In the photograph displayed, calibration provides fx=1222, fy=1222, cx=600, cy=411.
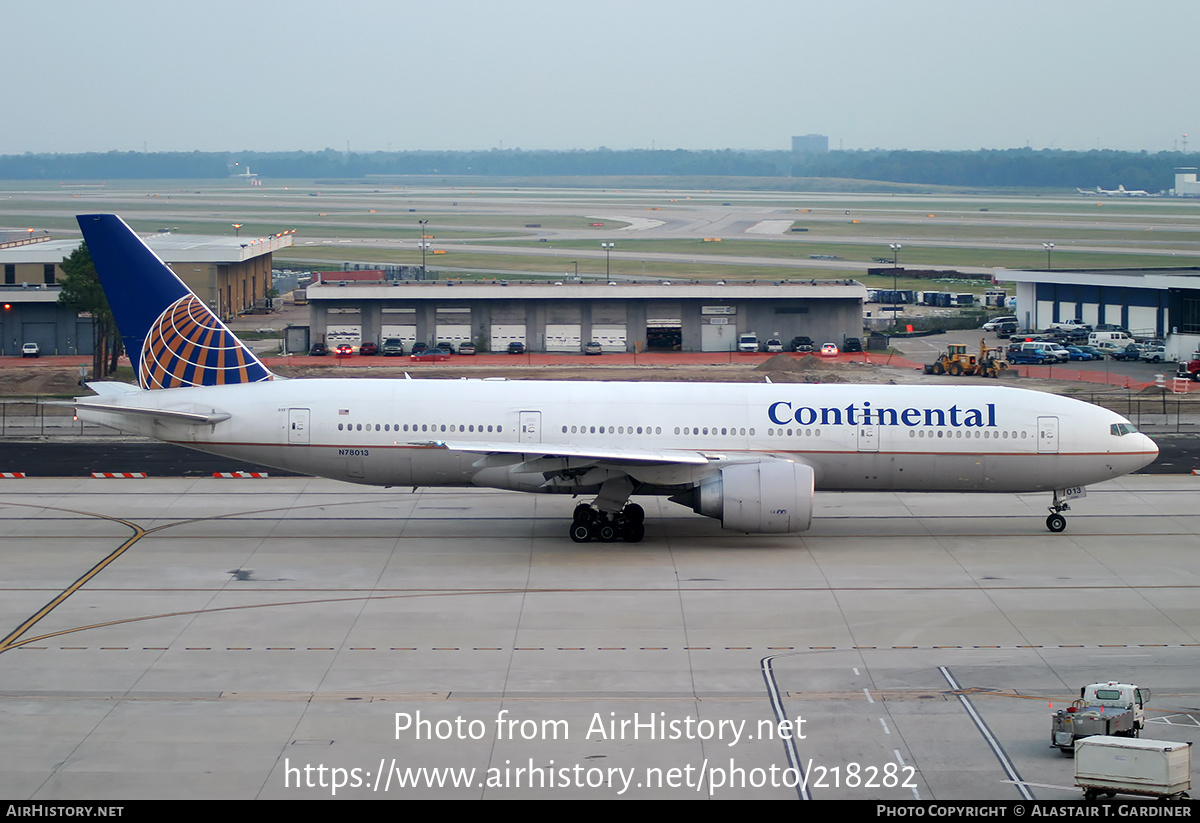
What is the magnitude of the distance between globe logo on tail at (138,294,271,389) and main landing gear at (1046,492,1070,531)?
75.7 ft

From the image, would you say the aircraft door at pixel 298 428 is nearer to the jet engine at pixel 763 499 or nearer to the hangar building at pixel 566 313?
the jet engine at pixel 763 499

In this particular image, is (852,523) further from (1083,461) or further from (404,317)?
(404,317)

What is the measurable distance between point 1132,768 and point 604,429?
18857mm

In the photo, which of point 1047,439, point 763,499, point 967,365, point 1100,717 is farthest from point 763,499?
point 967,365

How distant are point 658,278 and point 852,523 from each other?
8116 cm

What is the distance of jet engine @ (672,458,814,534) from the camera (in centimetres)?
3136

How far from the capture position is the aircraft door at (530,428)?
33.4 m

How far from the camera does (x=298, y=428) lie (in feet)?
110

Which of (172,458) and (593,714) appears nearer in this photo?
(593,714)

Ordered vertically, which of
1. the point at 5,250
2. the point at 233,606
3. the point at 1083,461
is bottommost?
the point at 233,606

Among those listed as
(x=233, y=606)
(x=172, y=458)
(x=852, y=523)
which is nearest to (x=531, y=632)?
(x=233, y=606)

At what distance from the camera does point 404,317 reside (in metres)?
82.4
